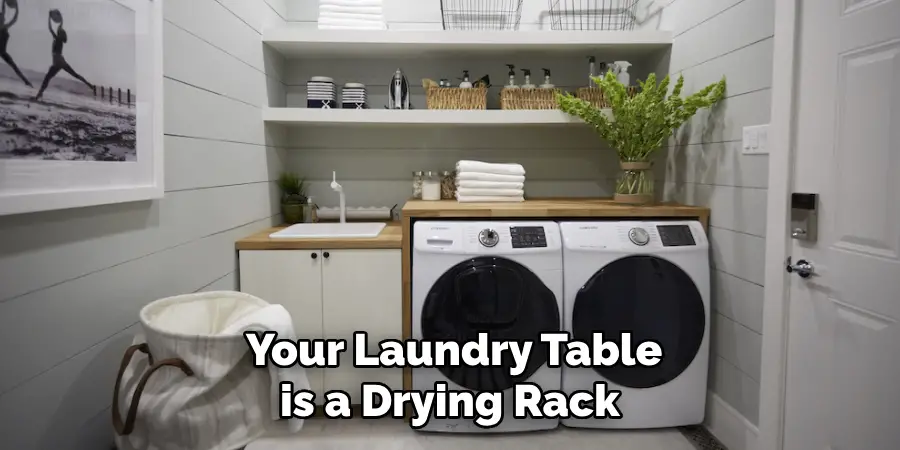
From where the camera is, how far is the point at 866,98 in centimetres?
143

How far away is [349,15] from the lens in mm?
2592

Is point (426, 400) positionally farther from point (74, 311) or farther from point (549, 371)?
point (74, 311)

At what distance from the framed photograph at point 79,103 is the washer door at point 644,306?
160cm

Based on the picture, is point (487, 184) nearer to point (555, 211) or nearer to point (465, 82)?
point (555, 211)

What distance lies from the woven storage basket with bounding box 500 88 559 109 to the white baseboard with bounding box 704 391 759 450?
4.91 feet

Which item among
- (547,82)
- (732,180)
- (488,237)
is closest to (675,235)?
(732,180)

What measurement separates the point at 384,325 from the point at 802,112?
1.71m

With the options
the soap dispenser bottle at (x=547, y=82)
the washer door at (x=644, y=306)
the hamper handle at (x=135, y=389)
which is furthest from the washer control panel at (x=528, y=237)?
the hamper handle at (x=135, y=389)

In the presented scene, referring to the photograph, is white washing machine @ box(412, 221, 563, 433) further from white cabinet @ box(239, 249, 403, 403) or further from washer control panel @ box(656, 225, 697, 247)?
washer control panel @ box(656, 225, 697, 247)

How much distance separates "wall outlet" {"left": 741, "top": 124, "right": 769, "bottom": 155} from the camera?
181 centimetres

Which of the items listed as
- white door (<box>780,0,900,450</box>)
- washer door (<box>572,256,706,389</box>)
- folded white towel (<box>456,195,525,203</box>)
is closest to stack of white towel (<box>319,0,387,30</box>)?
folded white towel (<box>456,195,525,203</box>)

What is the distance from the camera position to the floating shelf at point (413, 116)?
2525mm

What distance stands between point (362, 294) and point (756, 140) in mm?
1623

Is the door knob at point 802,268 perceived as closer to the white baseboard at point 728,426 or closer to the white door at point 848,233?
the white door at point 848,233
